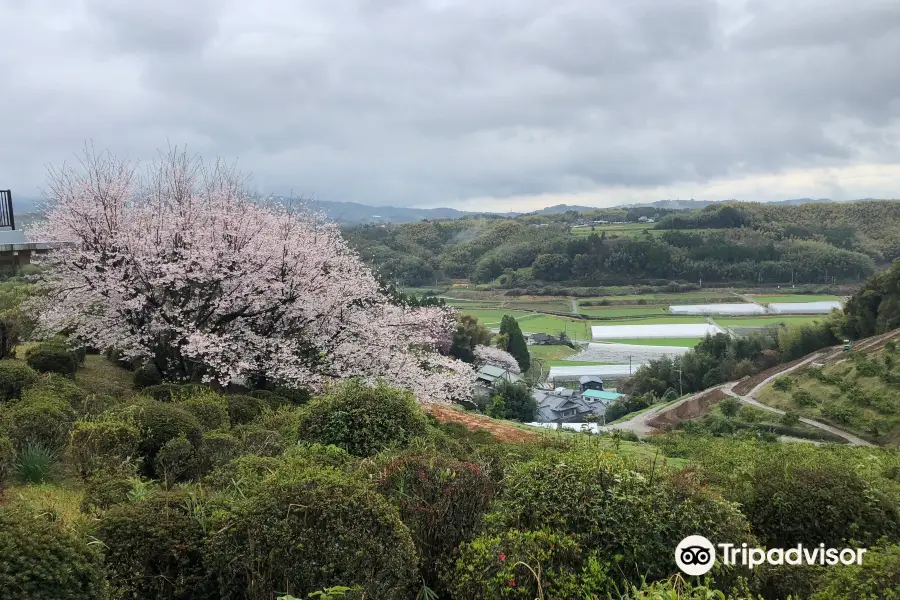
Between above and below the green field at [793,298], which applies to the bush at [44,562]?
above

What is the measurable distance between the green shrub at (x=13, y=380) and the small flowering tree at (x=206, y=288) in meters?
3.69

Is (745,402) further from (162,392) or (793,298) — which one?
(793,298)

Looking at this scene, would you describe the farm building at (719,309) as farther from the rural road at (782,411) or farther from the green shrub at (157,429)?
the green shrub at (157,429)

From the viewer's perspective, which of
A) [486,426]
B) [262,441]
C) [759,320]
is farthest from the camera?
[759,320]

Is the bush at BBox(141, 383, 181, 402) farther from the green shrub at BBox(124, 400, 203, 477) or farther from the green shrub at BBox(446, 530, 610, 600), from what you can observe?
the green shrub at BBox(446, 530, 610, 600)

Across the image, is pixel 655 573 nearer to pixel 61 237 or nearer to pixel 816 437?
pixel 61 237

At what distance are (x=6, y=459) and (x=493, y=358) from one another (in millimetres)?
41570

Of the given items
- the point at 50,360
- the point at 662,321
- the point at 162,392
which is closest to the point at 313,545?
the point at 162,392

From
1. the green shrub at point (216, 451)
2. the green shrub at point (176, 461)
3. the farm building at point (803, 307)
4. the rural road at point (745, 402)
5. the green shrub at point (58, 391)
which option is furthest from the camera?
the farm building at point (803, 307)

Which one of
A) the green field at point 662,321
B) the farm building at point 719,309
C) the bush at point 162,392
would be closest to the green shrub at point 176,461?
the bush at point 162,392

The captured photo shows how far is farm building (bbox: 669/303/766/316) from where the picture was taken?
85656 millimetres

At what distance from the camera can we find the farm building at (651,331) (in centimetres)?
7644

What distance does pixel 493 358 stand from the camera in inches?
1843

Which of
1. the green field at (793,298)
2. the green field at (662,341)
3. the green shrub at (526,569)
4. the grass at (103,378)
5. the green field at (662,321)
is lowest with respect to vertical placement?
the green field at (662,341)
